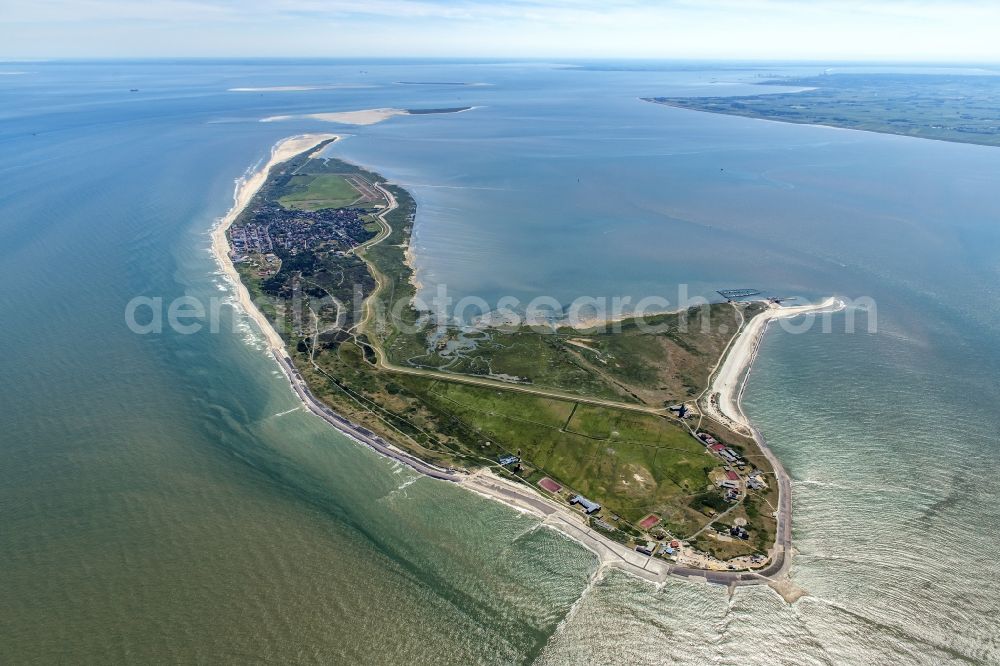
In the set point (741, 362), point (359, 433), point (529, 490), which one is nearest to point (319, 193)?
point (359, 433)

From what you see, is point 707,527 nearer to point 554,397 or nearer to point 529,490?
point 529,490

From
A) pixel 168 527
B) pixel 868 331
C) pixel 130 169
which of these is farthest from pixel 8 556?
pixel 130 169

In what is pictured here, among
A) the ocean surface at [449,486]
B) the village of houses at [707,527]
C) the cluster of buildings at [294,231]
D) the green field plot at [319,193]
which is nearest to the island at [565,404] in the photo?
the village of houses at [707,527]

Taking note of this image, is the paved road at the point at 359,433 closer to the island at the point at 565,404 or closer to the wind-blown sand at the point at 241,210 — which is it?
the island at the point at 565,404

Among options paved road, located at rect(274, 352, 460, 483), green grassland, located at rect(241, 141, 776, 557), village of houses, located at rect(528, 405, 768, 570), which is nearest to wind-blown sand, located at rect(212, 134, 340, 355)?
green grassland, located at rect(241, 141, 776, 557)

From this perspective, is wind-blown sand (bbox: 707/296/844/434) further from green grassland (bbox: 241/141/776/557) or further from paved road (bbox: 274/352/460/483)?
paved road (bbox: 274/352/460/483)

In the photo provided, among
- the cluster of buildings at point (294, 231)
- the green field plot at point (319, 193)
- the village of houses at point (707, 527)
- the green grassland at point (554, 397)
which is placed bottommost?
the village of houses at point (707, 527)
